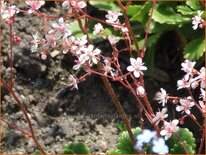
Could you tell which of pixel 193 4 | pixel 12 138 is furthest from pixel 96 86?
pixel 193 4

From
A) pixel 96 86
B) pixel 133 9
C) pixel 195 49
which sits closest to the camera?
pixel 195 49

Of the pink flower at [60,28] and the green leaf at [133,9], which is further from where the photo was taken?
the green leaf at [133,9]

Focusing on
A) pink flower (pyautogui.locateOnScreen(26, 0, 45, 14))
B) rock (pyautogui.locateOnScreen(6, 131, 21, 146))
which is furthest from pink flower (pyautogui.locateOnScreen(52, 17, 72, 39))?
rock (pyautogui.locateOnScreen(6, 131, 21, 146))

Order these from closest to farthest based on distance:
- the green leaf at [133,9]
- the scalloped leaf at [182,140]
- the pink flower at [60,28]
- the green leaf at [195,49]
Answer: the pink flower at [60,28] → the scalloped leaf at [182,140] → the green leaf at [195,49] → the green leaf at [133,9]

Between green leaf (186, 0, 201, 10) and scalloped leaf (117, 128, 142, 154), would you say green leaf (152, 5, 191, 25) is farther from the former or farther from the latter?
scalloped leaf (117, 128, 142, 154)

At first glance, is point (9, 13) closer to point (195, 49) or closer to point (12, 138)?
point (12, 138)

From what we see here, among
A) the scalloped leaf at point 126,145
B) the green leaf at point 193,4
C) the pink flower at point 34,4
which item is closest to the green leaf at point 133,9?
the green leaf at point 193,4

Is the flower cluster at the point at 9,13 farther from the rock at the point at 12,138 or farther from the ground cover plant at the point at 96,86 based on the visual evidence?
the rock at the point at 12,138
